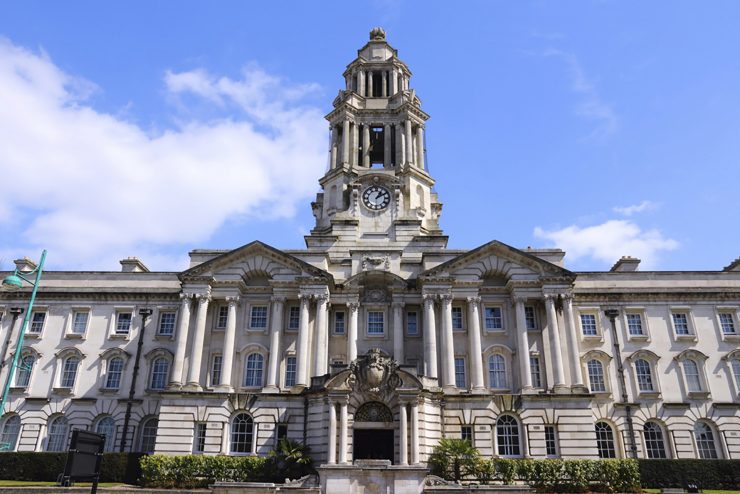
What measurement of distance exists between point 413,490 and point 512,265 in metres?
18.3

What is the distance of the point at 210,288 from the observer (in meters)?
39.2

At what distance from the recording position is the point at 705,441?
3738 cm

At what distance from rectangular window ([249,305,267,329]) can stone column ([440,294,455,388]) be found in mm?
12132

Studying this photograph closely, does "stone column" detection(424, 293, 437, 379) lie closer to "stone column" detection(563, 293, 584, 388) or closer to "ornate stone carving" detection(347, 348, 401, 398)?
"ornate stone carving" detection(347, 348, 401, 398)

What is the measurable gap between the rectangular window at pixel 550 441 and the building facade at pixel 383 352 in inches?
7.3

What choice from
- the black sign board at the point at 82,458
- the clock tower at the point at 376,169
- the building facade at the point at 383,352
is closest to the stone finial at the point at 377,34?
the clock tower at the point at 376,169

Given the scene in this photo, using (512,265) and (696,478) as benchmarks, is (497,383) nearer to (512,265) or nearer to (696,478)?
(512,265)

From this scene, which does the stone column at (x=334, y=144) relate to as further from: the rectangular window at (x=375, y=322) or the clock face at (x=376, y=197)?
the rectangular window at (x=375, y=322)

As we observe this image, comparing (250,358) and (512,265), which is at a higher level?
(512,265)

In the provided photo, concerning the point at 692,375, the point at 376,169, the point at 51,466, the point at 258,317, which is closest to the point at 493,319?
the point at 692,375

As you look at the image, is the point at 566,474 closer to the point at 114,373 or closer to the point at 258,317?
the point at 258,317

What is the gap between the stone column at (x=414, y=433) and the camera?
31198mm

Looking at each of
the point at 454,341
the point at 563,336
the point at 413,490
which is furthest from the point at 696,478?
the point at 413,490

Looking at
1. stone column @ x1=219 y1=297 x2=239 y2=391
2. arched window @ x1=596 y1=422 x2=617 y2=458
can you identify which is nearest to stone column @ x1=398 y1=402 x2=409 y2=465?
stone column @ x1=219 y1=297 x2=239 y2=391
